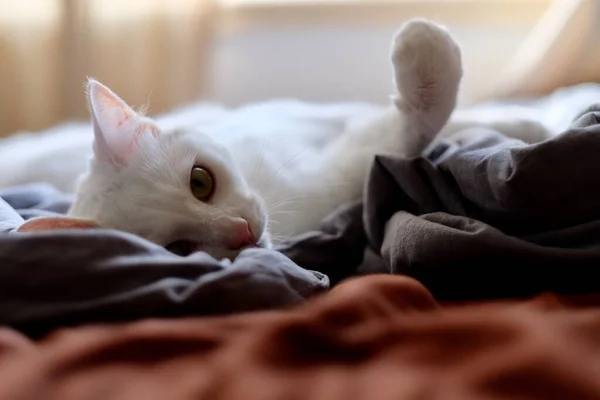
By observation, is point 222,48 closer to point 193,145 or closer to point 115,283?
point 193,145

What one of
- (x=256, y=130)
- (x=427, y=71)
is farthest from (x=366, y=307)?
(x=256, y=130)

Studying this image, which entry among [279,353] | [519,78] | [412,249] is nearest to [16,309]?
[279,353]

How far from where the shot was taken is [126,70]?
2.20 meters

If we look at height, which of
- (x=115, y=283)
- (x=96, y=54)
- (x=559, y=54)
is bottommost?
(x=96, y=54)

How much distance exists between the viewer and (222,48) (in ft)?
7.64

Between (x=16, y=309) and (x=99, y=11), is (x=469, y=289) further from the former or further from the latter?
(x=99, y=11)

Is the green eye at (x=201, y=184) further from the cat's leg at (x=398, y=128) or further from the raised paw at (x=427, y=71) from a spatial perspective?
the raised paw at (x=427, y=71)

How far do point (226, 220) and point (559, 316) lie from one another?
0.40 metres

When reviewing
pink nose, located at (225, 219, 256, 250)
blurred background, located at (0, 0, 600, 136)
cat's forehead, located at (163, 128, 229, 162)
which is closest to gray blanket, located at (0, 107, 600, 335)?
pink nose, located at (225, 219, 256, 250)

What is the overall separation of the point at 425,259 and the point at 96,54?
177 centimetres

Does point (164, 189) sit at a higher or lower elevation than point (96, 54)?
higher

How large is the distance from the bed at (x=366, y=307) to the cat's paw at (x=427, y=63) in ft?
0.61

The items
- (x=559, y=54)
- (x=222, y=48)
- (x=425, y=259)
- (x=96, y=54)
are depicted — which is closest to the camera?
(x=425, y=259)

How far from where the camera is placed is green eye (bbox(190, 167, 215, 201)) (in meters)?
0.83
